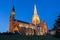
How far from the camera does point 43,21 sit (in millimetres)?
109562

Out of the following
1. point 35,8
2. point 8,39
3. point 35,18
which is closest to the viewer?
point 8,39

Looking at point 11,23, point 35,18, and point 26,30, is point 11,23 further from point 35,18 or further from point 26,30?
point 35,18

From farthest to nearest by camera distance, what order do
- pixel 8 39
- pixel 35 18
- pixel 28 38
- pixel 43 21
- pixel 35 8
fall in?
pixel 35 8, pixel 35 18, pixel 43 21, pixel 28 38, pixel 8 39

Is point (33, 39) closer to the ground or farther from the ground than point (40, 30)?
closer to the ground

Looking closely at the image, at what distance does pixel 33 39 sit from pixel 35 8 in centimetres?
11152

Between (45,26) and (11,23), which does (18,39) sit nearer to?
(11,23)

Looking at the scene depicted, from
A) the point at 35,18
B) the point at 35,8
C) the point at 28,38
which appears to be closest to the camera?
the point at 28,38

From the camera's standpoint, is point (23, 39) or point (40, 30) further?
point (40, 30)

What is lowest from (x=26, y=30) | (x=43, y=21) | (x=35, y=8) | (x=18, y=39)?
(x=18, y=39)

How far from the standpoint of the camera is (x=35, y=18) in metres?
123

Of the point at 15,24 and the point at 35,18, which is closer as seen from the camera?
the point at 15,24

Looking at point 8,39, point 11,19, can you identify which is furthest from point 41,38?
point 11,19

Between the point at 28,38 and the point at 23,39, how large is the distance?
1301mm

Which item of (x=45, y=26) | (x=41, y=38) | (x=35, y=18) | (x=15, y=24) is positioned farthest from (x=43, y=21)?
(x=41, y=38)
